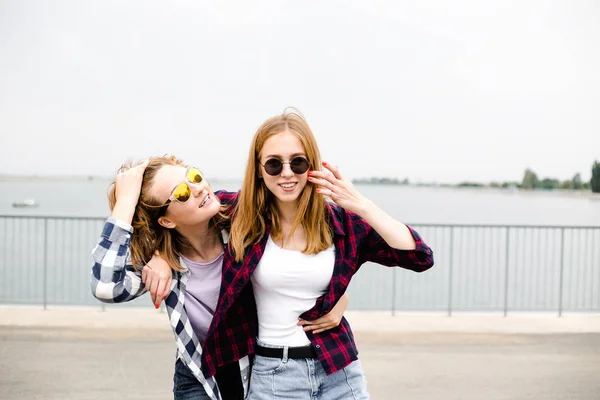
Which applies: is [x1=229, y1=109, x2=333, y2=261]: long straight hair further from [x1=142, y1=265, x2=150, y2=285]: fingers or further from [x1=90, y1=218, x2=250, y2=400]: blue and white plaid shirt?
[x1=142, y1=265, x2=150, y2=285]: fingers

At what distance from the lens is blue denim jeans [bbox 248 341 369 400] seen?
79.0 inches

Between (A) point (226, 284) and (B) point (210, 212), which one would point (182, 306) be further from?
(B) point (210, 212)

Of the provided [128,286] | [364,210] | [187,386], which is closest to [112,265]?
[128,286]

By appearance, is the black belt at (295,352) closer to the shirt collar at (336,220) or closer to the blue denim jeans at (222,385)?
the blue denim jeans at (222,385)

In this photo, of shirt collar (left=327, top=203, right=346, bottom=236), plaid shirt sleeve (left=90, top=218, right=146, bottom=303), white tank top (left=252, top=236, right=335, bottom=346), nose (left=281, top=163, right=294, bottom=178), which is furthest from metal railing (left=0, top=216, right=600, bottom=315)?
plaid shirt sleeve (left=90, top=218, right=146, bottom=303)

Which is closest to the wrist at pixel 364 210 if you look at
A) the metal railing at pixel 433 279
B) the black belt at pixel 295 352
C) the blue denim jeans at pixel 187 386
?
the black belt at pixel 295 352

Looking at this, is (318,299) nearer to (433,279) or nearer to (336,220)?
(336,220)

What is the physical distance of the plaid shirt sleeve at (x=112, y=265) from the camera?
1.92 metres

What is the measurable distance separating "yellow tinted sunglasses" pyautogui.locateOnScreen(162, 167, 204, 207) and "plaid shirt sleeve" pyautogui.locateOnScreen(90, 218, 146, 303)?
0.61ft

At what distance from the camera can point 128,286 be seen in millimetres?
1982

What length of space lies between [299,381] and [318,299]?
0.28 meters

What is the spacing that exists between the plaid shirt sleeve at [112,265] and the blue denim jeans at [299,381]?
0.51 meters

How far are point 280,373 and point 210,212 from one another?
0.60m

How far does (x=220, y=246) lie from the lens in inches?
88.9
